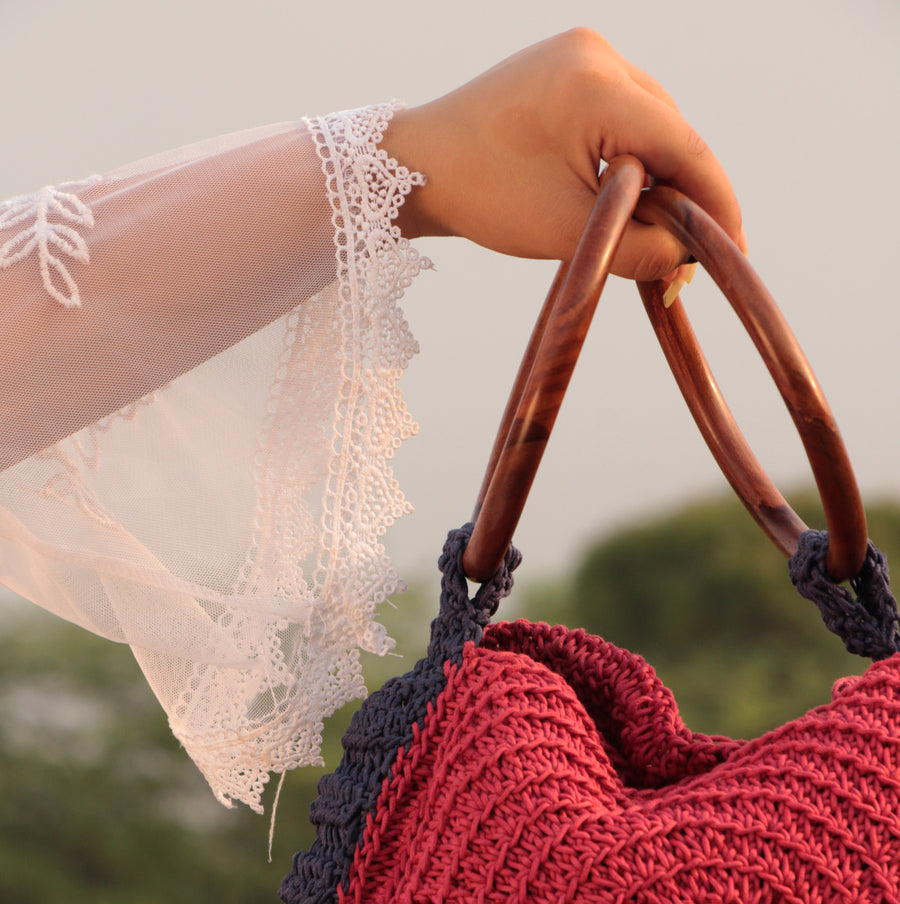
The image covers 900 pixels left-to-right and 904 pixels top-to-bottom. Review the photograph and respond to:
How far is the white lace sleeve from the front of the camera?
0.47 meters

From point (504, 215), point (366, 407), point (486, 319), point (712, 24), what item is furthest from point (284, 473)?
point (712, 24)

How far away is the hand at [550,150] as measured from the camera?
17.5 inches

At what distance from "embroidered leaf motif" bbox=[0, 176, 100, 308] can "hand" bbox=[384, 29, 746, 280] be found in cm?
17

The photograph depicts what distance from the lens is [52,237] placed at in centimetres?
47

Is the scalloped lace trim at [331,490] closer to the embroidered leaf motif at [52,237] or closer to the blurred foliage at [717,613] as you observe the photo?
the embroidered leaf motif at [52,237]

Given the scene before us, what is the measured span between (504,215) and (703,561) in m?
1.71

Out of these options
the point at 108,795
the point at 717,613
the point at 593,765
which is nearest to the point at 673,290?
the point at 593,765

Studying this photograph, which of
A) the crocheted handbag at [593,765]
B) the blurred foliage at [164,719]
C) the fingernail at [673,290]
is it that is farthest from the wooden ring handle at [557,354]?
the blurred foliage at [164,719]

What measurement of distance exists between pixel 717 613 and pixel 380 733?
5.57 ft

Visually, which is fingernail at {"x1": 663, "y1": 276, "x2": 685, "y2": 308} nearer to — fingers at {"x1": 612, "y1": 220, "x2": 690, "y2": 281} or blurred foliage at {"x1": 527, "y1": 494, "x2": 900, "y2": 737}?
fingers at {"x1": 612, "y1": 220, "x2": 690, "y2": 281}

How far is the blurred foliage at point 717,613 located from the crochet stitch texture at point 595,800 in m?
1.55

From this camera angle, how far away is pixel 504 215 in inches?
18.7

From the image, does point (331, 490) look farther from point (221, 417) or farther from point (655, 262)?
point (655, 262)

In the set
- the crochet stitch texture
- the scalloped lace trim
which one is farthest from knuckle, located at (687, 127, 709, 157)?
the crochet stitch texture
